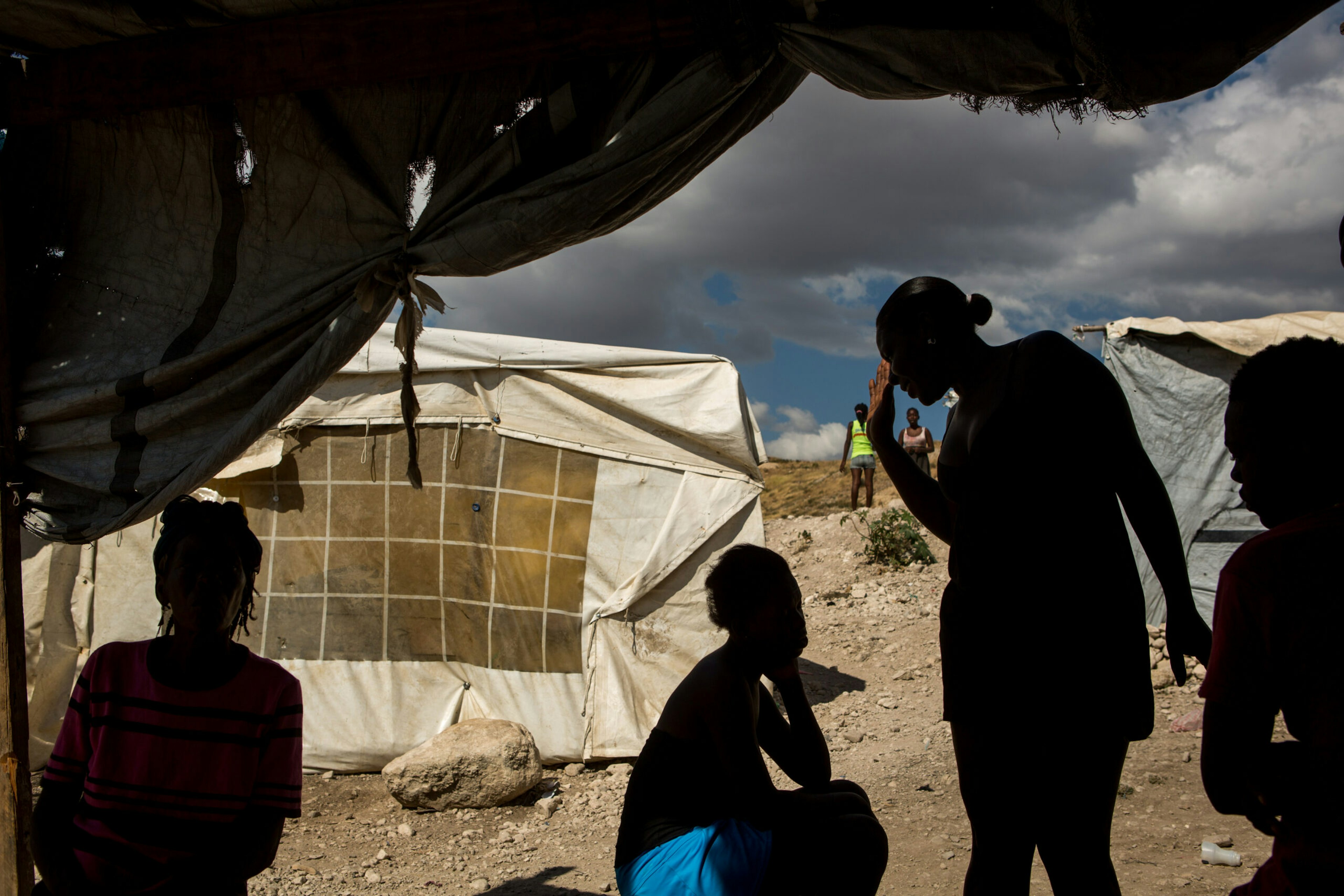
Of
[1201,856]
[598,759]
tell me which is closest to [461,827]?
[598,759]

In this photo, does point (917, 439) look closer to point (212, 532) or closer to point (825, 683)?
point (825, 683)

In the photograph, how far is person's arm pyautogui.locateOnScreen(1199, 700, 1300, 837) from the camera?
122cm

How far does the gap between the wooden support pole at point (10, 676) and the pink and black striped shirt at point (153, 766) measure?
77 cm

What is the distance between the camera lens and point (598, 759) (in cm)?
546

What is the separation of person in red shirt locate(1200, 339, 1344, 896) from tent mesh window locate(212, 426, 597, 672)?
178 inches

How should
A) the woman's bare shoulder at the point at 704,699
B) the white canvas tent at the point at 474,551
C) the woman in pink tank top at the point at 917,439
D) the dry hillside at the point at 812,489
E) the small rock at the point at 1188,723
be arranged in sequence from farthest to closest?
the dry hillside at the point at 812,489, the woman in pink tank top at the point at 917,439, the white canvas tent at the point at 474,551, the small rock at the point at 1188,723, the woman's bare shoulder at the point at 704,699

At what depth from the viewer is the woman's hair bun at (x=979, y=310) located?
1949mm

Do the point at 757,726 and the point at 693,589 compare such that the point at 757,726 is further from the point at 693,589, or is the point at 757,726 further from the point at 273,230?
the point at 693,589

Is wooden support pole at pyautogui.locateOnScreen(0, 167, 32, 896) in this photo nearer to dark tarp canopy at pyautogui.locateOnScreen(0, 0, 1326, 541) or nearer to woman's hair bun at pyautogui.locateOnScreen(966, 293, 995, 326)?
dark tarp canopy at pyautogui.locateOnScreen(0, 0, 1326, 541)

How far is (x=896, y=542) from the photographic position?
9555 millimetres

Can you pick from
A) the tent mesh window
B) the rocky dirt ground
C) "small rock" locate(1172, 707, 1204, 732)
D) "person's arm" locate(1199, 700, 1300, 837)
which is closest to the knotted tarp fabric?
"person's arm" locate(1199, 700, 1300, 837)

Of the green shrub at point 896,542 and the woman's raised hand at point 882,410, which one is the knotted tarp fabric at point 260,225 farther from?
the green shrub at point 896,542

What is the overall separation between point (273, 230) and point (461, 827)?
11.4 feet

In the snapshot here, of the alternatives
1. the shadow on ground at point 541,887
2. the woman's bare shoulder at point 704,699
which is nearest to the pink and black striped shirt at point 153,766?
the woman's bare shoulder at point 704,699
